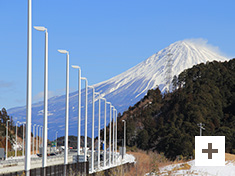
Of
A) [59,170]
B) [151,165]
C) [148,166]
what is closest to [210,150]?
[59,170]

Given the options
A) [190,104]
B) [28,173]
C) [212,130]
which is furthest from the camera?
[190,104]

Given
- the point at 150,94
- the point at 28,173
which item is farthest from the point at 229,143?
the point at 28,173

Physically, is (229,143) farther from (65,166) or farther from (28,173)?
(28,173)

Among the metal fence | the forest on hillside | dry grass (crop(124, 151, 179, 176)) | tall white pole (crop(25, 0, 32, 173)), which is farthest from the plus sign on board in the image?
the forest on hillside

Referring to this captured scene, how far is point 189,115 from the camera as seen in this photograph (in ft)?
402

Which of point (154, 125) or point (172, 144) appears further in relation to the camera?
point (154, 125)

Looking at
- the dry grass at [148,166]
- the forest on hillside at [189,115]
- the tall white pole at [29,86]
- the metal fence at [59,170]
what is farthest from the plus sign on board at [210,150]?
the forest on hillside at [189,115]

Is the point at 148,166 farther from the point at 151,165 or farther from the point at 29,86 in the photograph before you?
the point at 29,86

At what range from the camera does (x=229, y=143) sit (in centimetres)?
10581

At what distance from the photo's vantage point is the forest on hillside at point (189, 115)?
10944 cm

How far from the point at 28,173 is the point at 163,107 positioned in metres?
128

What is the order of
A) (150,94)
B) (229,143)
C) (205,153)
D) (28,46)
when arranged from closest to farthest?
(28,46) < (205,153) < (229,143) < (150,94)

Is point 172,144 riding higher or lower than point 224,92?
lower

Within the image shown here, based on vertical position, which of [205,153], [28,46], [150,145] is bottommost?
[150,145]
